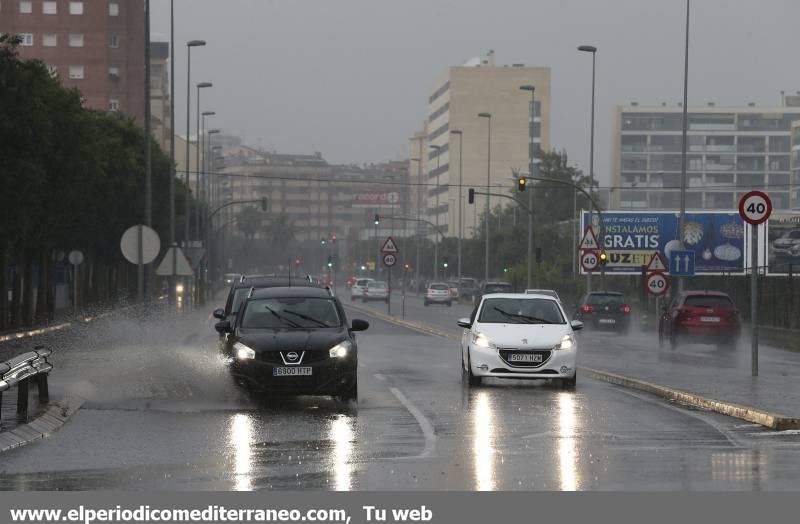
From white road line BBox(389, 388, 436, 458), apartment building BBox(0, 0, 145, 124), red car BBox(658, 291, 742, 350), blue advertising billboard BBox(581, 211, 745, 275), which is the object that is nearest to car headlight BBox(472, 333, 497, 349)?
white road line BBox(389, 388, 436, 458)

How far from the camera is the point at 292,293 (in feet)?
77.8

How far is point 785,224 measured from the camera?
280 ft

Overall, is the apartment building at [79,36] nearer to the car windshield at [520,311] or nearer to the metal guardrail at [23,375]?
the car windshield at [520,311]

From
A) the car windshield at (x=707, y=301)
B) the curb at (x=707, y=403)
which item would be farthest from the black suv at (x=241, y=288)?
the car windshield at (x=707, y=301)

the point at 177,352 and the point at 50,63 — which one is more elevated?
the point at 50,63

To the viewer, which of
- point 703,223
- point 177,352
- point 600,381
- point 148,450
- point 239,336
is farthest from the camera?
point 703,223

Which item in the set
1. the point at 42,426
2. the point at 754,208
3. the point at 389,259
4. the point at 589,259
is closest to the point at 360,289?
the point at 389,259

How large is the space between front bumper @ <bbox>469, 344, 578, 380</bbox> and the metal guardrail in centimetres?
700

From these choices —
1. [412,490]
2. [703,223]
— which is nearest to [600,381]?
[412,490]

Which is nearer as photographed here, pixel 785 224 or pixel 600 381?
pixel 600 381

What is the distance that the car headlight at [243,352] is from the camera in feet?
71.2

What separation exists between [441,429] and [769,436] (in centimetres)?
339

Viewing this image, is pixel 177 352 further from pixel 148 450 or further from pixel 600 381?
pixel 148 450

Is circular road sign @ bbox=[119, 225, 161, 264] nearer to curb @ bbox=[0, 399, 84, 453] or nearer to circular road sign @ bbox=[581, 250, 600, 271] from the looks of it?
curb @ bbox=[0, 399, 84, 453]
